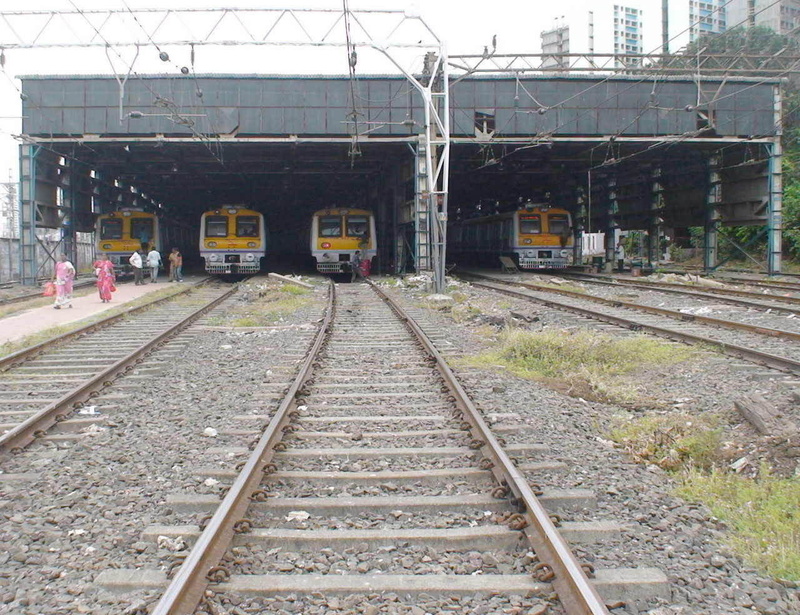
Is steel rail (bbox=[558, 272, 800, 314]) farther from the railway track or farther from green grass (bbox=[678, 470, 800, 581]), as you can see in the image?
the railway track

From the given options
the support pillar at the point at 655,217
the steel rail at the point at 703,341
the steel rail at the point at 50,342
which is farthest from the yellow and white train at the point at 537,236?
the steel rail at the point at 50,342

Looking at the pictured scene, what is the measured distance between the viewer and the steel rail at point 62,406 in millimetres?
5781

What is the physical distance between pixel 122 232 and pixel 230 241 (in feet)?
14.8

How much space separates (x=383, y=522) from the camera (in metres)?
4.18

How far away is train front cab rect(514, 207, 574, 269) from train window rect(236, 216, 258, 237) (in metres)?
10.8

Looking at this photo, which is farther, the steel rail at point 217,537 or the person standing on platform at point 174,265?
the person standing on platform at point 174,265

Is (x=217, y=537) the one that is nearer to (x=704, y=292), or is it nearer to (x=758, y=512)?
(x=758, y=512)

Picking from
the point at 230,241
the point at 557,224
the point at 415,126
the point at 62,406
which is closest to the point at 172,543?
the point at 62,406

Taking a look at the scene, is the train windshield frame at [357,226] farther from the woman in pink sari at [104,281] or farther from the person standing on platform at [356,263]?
the woman in pink sari at [104,281]

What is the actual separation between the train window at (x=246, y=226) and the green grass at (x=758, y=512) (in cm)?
2606

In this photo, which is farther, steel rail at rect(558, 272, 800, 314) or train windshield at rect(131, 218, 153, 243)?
train windshield at rect(131, 218, 153, 243)

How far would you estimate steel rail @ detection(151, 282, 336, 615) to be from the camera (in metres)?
3.12

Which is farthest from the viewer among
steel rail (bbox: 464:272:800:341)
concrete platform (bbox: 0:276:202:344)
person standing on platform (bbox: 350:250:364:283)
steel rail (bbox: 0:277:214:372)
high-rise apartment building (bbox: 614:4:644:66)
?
high-rise apartment building (bbox: 614:4:644:66)

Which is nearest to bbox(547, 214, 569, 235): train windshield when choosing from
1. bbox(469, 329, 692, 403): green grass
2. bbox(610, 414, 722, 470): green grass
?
bbox(469, 329, 692, 403): green grass
